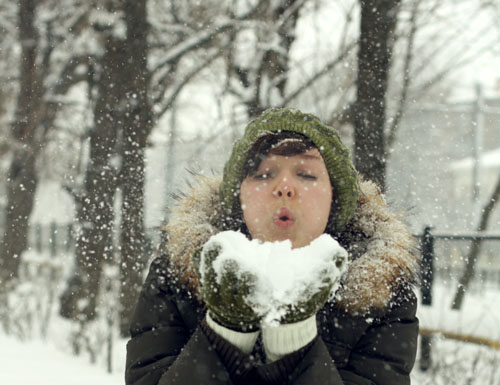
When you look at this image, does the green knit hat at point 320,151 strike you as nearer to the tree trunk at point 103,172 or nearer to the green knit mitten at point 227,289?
the green knit mitten at point 227,289

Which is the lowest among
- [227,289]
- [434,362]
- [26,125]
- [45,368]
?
[45,368]

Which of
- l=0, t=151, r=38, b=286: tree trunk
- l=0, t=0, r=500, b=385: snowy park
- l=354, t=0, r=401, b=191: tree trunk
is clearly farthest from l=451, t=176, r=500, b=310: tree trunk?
l=0, t=151, r=38, b=286: tree trunk

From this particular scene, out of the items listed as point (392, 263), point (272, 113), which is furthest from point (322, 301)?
point (272, 113)

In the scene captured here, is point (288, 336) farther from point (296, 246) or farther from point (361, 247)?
point (361, 247)

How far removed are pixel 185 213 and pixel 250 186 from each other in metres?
0.30

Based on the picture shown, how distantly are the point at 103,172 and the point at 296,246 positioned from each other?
3.61 metres

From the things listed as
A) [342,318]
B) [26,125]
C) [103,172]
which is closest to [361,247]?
[342,318]

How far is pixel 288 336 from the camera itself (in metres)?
1.15

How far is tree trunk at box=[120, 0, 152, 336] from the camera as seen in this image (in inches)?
178

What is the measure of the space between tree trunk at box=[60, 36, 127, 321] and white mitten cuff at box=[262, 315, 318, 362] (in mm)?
3693

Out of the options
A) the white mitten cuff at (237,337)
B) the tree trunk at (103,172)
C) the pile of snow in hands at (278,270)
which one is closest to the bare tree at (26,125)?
the tree trunk at (103,172)

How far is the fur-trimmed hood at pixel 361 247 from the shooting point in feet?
4.82

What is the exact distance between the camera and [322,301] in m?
1.08

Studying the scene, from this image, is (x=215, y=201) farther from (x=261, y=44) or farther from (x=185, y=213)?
(x=261, y=44)
